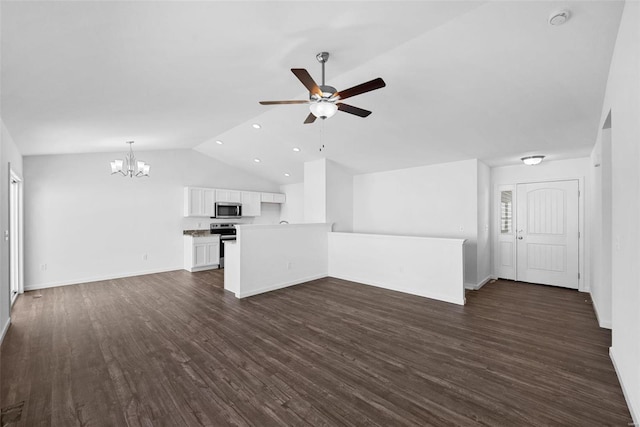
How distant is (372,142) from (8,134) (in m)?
5.22

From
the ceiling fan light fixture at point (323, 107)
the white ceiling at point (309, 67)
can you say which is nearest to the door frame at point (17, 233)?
the white ceiling at point (309, 67)

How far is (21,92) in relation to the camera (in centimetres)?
249

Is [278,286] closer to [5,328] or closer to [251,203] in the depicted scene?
→ [5,328]

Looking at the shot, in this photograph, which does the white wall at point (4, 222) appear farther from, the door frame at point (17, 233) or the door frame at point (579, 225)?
the door frame at point (579, 225)

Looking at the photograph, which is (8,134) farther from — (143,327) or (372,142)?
(372,142)

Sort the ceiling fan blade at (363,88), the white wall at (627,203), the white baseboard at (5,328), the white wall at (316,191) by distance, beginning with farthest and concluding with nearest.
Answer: the white wall at (316,191) → the white baseboard at (5,328) → the ceiling fan blade at (363,88) → the white wall at (627,203)

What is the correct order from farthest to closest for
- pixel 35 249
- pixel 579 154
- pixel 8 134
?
pixel 35 249, pixel 579 154, pixel 8 134

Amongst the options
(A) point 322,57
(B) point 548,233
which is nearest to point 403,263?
(B) point 548,233

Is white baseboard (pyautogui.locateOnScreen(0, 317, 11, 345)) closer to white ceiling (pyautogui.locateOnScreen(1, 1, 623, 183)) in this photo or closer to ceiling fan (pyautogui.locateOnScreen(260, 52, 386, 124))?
white ceiling (pyautogui.locateOnScreen(1, 1, 623, 183))

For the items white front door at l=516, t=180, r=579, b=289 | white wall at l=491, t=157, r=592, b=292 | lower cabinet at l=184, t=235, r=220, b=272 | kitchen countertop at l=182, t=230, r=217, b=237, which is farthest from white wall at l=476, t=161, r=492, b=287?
kitchen countertop at l=182, t=230, r=217, b=237

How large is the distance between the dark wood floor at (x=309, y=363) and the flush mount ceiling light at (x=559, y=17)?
9.38 feet

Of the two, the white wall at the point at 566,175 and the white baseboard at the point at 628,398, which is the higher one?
the white wall at the point at 566,175

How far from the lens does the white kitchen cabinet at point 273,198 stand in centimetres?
874

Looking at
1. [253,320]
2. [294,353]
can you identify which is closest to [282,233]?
[253,320]
